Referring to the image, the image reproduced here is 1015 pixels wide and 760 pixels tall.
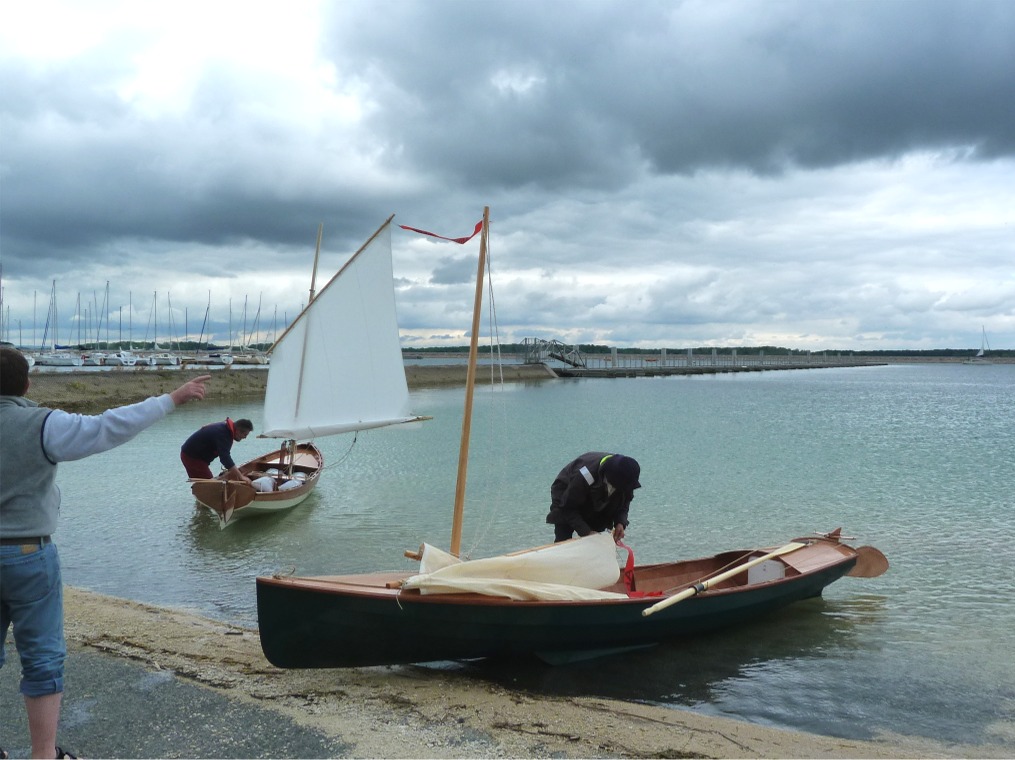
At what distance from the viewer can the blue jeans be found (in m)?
4.21

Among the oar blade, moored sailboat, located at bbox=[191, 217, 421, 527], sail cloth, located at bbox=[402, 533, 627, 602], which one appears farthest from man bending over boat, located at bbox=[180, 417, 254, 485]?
the oar blade

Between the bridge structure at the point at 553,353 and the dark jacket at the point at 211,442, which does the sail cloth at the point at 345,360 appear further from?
the bridge structure at the point at 553,353

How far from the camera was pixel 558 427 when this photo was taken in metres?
42.5

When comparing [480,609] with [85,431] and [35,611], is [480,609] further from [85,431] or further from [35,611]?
[85,431]

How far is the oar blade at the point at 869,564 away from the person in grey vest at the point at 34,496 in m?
10.4

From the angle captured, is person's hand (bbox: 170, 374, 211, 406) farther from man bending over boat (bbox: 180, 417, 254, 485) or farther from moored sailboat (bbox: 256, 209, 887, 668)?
man bending over boat (bbox: 180, 417, 254, 485)

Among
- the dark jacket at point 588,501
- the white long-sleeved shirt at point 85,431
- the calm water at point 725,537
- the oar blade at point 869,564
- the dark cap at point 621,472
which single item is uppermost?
the white long-sleeved shirt at point 85,431

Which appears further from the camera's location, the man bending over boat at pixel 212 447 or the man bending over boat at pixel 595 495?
the man bending over boat at pixel 212 447

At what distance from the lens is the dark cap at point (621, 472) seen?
902cm

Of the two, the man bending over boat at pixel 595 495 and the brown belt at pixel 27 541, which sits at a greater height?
the brown belt at pixel 27 541

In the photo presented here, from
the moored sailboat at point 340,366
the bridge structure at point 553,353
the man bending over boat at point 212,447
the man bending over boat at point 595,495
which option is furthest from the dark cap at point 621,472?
the bridge structure at point 553,353

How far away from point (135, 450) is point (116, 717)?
27802 mm

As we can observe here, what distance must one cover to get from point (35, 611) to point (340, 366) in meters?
9.71

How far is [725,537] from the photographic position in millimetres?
16188
